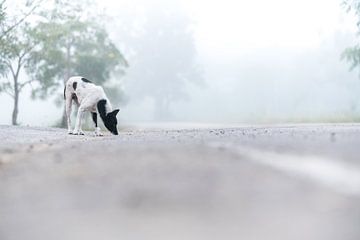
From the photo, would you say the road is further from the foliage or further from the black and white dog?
the foliage

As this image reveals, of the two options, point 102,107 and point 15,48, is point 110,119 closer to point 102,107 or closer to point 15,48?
point 102,107

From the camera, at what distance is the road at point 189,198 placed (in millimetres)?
2949

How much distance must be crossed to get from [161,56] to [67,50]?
1373 inches

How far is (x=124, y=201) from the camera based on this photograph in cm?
351

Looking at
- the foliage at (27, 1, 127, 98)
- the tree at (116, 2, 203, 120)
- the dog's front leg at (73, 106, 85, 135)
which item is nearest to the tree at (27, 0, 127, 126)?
the foliage at (27, 1, 127, 98)

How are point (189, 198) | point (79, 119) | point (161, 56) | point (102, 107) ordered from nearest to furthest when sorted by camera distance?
point (189, 198)
point (102, 107)
point (79, 119)
point (161, 56)

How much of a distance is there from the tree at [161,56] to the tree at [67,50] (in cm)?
2938

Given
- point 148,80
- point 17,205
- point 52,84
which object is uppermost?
point 148,80

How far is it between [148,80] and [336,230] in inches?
2352

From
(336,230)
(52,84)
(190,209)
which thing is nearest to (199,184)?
(190,209)

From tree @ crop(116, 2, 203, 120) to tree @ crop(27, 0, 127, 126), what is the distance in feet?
96.4

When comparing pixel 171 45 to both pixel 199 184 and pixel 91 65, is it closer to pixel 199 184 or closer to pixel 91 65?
pixel 91 65

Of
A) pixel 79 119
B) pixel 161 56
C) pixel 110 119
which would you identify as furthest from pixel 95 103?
pixel 161 56

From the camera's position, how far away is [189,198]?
3.46 metres
